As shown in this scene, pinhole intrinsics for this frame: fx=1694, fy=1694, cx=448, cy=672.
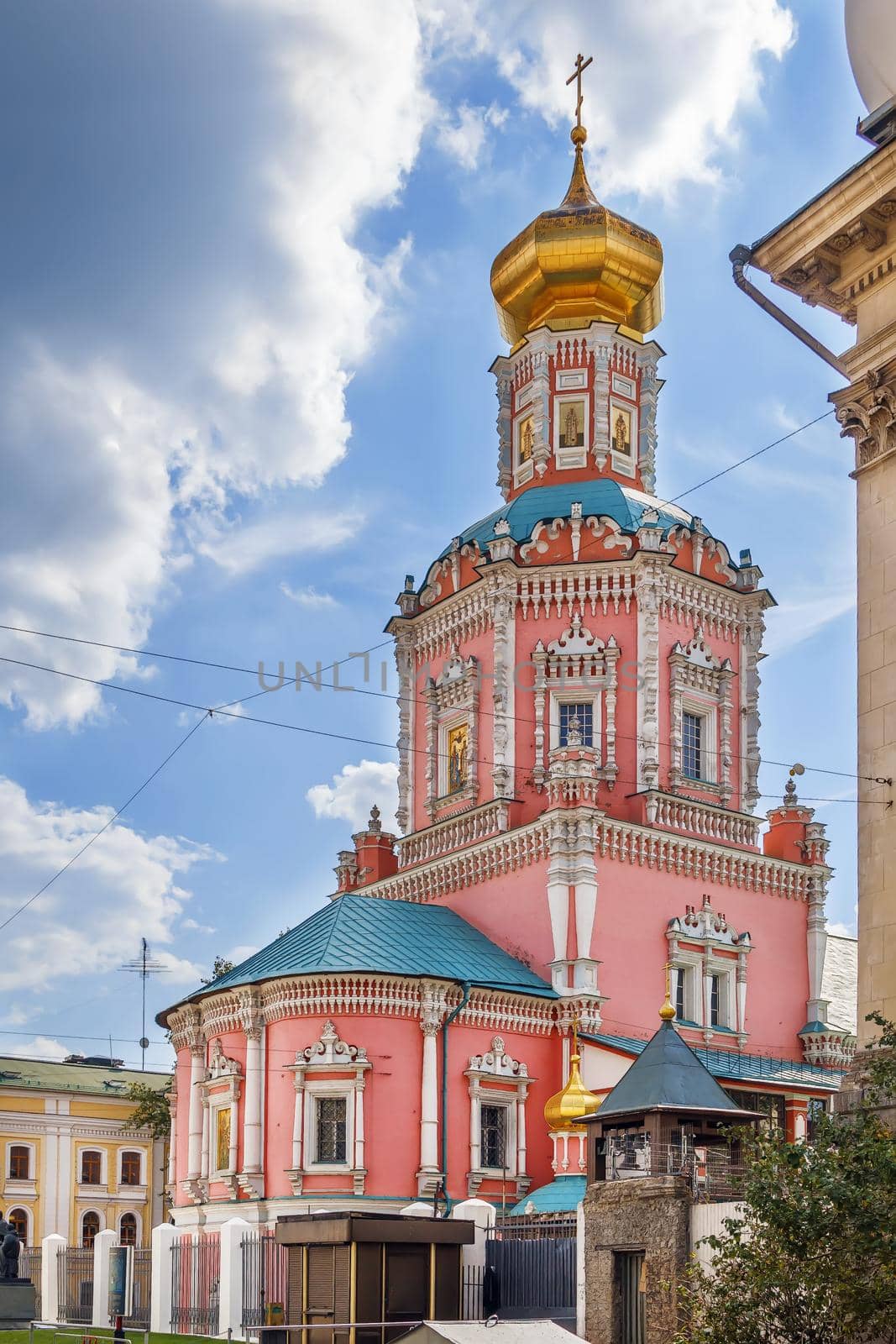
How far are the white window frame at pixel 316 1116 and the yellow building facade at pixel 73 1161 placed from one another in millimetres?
22231

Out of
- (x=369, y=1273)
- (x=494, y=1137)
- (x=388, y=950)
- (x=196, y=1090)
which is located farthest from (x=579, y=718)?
(x=369, y=1273)

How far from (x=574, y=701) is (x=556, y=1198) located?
10.6 meters

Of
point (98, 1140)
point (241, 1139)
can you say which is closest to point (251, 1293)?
point (241, 1139)

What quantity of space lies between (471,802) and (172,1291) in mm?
10948

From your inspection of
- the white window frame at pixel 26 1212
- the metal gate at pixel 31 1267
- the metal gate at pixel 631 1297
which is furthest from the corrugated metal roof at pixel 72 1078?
the metal gate at pixel 631 1297

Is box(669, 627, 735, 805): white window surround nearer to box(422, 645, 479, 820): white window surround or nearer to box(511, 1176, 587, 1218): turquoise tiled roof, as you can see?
box(422, 645, 479, 820): white window surround

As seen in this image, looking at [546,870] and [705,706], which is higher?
[705,706]

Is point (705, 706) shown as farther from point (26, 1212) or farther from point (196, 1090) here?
point (26, 1212)

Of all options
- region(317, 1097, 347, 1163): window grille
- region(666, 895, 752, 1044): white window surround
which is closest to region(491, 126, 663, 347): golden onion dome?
region(666, 895, 752, 1044): white window surround

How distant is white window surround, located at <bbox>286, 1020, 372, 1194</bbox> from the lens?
87.9 feet

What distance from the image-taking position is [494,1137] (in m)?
28.4

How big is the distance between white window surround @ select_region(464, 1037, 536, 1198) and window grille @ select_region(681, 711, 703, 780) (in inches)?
281

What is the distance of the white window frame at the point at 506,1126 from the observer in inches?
1103

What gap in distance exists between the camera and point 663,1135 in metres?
17.0
